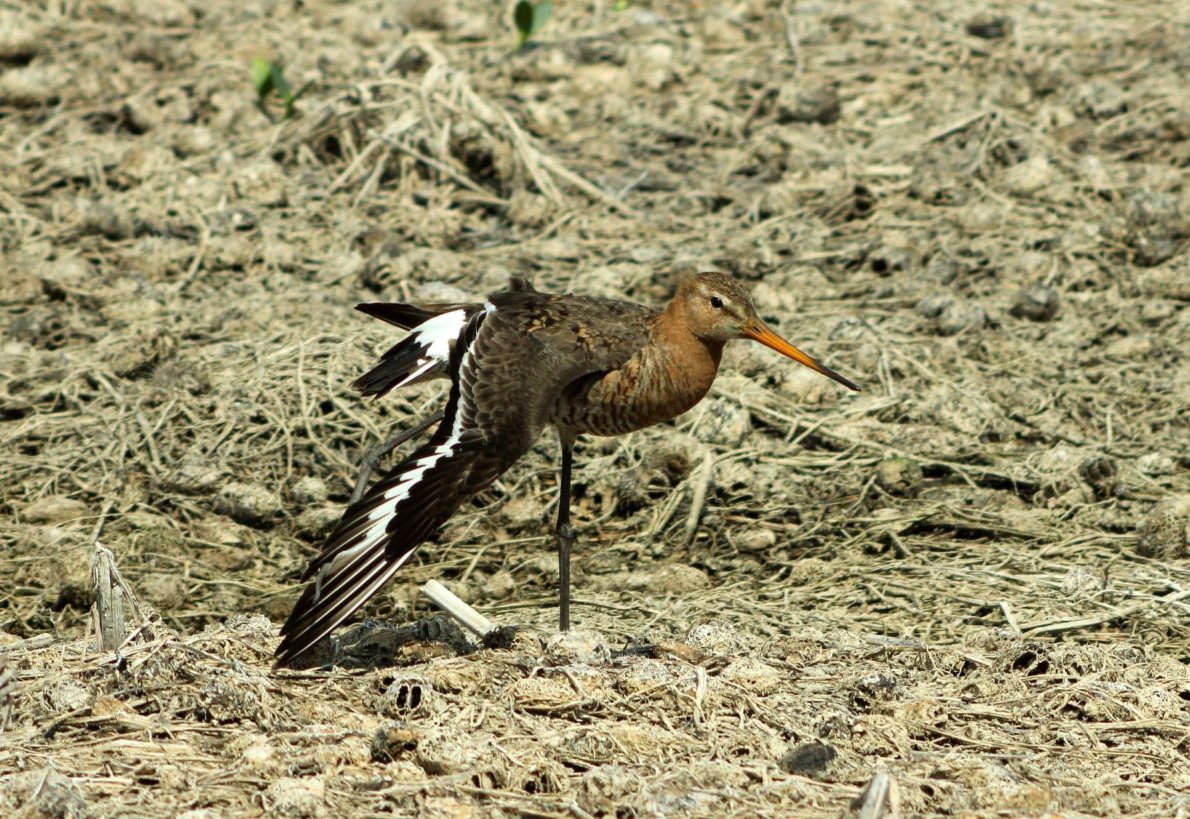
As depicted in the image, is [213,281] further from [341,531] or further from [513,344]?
[341,531]

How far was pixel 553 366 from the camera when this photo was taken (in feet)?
17.7

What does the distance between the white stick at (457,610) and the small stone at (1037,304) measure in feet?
11.4

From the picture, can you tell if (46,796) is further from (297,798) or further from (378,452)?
(378,452)

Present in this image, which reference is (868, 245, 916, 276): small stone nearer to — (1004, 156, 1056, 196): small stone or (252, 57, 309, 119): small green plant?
(1004, 156, 1056, 196): small stone

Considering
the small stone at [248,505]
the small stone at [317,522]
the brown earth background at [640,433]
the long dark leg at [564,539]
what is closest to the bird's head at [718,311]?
the long dark leg at [564,539]

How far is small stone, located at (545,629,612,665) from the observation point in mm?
4602

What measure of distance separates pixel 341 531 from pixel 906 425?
2879mm

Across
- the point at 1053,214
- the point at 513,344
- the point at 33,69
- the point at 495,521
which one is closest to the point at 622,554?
the point at 495,521

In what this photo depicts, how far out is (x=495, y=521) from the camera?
630 cm

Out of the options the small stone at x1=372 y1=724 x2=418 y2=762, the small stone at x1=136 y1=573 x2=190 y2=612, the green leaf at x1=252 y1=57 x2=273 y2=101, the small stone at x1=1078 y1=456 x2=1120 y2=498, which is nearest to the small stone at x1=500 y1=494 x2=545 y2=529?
the small stone at x1=136 y1=573 x2=190 y2=612

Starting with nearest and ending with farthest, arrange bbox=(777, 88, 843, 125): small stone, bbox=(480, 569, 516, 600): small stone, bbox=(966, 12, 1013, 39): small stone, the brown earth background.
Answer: the brown earth background, bbox=(480, 569, 516, 600): small stone, bbox=(777, 88, 843, 125): small stone, bbox=(966, 12, 1013, 39): small stone

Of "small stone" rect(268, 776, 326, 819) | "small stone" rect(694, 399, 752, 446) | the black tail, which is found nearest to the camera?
"small stone" rect(268, 776, 326, 819)

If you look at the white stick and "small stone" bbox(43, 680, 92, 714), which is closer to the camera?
"small stone" bbox(43, 680, 92, 714)

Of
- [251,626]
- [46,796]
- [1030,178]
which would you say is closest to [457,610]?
[251,626]
